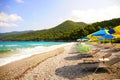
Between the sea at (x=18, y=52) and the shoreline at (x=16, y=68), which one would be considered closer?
the shoreline at (x=16, y=68)

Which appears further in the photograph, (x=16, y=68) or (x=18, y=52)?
(x=18, y=52)

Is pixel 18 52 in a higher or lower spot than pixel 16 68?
lower

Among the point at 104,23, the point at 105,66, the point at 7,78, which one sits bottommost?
the point at 7,78

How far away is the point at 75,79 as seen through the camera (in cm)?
714

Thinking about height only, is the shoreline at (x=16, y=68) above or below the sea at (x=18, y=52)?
above

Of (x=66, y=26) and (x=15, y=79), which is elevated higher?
(x=66, y=26)

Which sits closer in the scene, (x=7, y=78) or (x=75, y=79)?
(x=75, y=79)

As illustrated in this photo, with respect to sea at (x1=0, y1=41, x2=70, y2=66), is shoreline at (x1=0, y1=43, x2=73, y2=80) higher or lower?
higher

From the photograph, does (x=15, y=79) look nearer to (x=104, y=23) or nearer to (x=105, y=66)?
(x=105, y=66)

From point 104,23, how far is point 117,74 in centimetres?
8772

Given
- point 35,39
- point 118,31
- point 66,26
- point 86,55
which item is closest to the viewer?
point 118,31

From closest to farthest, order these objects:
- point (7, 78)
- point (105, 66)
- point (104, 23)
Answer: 1. point (105, 66)
2. point (7, 78)
3. point (104, 23)

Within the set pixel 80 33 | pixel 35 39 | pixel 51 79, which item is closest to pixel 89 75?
pixel 51 79

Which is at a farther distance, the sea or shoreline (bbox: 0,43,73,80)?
the sea
